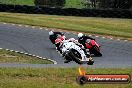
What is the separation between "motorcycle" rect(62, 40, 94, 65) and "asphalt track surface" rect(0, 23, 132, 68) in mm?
8593

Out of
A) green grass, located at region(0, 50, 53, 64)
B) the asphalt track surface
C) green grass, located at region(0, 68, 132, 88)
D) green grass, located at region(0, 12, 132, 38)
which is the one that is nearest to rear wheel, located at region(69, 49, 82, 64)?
green grass, located at region(0, 68, 132, 88)

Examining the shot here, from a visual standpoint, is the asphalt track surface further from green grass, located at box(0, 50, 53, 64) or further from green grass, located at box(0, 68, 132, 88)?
green grass, located at box(0, 68, 132, 88)

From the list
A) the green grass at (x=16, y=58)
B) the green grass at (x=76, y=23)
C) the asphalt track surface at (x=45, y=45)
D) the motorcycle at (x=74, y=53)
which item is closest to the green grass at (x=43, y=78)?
the motorcycle at (x=74, y=53)

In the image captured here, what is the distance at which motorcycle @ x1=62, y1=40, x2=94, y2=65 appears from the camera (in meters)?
9.78

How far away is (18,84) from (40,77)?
1615mm

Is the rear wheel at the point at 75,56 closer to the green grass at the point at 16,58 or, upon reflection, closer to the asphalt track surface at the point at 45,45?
the asphalt track surface at the point at 45,45

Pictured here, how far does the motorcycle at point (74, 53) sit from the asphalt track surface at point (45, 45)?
28.2 ft

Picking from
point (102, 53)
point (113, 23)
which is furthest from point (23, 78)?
point (113, 23)

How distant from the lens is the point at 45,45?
2591 cm

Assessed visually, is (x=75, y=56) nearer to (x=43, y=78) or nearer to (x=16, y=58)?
(x=43, y=78)

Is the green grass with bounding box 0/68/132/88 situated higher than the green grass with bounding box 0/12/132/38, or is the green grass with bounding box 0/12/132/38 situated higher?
the green grass with bounding box 0/68/132/88

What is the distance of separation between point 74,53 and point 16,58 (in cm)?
1113

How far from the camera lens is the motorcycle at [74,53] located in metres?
9.78

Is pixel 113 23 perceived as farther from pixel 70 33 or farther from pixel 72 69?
pixel 72 69
